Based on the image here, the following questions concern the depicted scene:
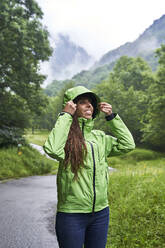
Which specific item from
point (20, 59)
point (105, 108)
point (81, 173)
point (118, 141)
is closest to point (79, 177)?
point (81, 173)

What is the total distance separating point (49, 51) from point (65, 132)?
16505 mm

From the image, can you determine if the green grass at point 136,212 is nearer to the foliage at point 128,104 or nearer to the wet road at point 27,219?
the wet road at point 27,219

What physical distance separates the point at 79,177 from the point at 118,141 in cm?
61

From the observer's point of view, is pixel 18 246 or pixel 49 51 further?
pixel 49 51

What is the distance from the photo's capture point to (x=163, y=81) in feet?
88.9

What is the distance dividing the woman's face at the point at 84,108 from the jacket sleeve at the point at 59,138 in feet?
0.62

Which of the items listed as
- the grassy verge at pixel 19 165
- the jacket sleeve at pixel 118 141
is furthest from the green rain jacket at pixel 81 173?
the grassy verge at pixel 19 165

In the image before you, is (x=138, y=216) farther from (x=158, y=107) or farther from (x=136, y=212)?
(x=158, y=107)

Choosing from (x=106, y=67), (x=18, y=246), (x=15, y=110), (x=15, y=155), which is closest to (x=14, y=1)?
(x=15, y=110)

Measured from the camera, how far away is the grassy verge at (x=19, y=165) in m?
12.9

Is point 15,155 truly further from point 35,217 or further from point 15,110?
point 35,217

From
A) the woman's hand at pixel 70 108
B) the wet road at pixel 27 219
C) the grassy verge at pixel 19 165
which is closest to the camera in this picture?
the woman's hand at pixel 70 108

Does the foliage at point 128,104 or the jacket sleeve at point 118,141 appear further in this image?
the foliage at point 128,104

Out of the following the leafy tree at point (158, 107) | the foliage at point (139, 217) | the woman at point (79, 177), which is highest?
the leafy tree at point (158, 107)
